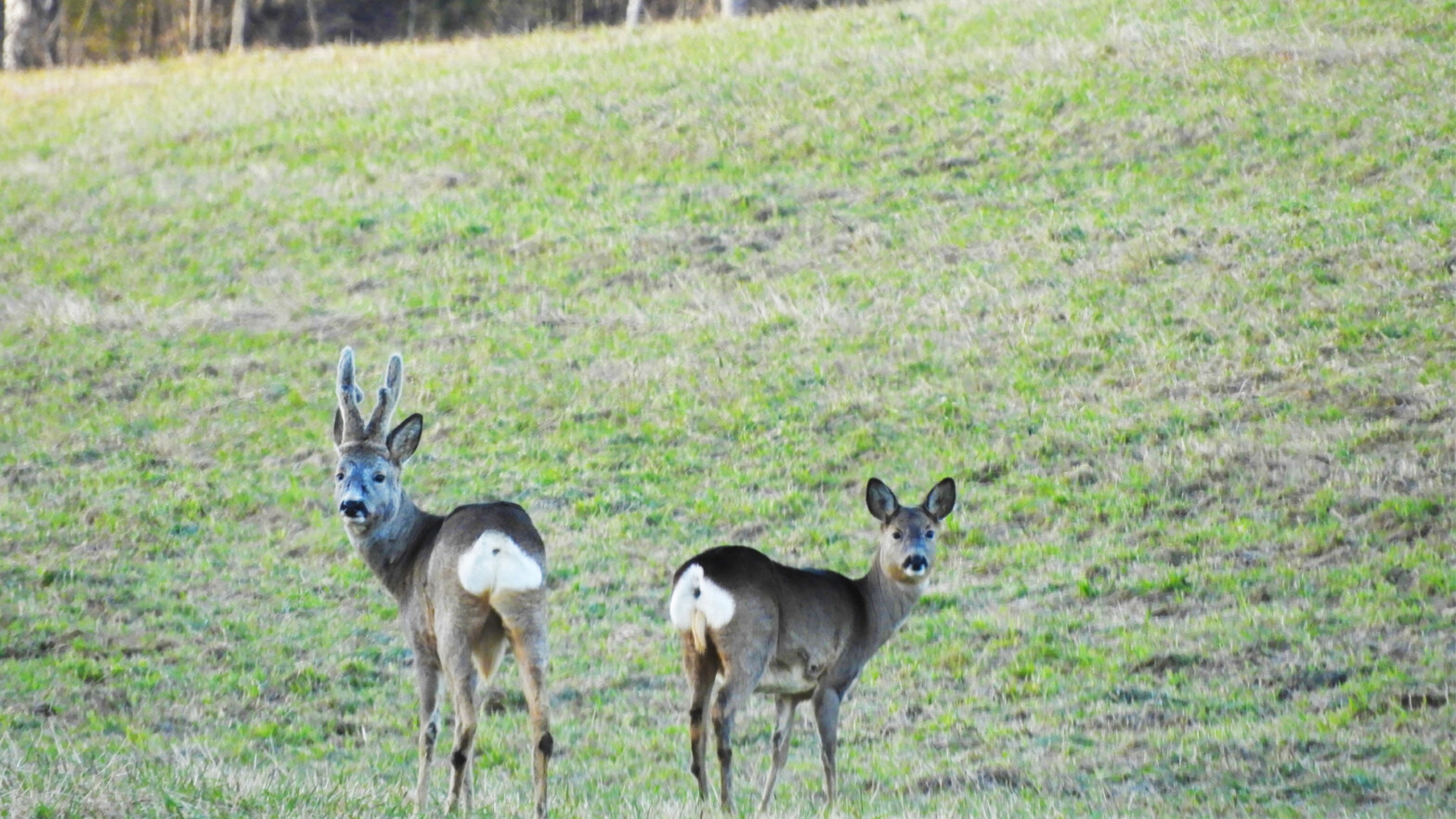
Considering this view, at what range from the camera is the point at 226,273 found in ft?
72.2

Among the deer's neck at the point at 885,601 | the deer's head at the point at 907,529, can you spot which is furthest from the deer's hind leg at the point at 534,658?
the deer's head at the point at 907,529

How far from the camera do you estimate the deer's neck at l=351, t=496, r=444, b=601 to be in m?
8.77

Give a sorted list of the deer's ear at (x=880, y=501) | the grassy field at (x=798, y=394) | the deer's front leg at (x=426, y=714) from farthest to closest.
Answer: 1. the grassy field at (x=798, y=394)
2. the deer's ear at (x=880, y=501)
3. the deer's front leg at (x=426, y=714)

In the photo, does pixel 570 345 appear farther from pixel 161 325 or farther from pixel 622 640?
pixel 622 640

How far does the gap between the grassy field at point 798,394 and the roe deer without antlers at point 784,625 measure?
2.00 feet

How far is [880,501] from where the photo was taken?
972cm

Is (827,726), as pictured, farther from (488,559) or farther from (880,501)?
(488,559)

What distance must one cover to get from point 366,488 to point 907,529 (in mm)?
3105

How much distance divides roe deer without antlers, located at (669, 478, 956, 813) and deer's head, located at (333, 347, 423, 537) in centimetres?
167

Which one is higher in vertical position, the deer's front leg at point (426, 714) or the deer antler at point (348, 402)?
the deer antler at point (348, 402)

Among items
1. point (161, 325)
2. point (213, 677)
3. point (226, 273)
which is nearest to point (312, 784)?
point (213, 677)

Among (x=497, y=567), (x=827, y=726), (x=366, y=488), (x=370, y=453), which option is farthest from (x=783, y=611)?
(x=370, y=453)

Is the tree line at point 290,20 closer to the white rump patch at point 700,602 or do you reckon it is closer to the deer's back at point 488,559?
the white rump patch at point 700,602

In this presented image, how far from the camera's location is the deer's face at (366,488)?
839 centimetres
